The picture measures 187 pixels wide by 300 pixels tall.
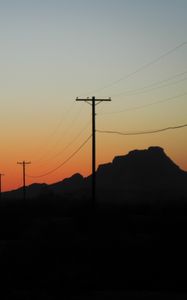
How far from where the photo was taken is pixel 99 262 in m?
30.7

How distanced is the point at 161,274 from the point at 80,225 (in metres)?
18.2

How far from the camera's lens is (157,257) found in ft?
102

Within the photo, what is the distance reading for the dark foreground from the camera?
24.3 meters

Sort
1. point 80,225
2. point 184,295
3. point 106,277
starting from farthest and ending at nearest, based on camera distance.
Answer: point 80,225, point 106,277, point 184,295

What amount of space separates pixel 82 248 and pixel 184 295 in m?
11.1

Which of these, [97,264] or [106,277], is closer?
[106,277]

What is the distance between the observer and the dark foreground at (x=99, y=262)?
24.3m

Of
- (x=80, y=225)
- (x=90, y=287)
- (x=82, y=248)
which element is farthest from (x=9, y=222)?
(x=90, y=287)

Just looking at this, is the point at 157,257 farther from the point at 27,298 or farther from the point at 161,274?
the point at 27,298

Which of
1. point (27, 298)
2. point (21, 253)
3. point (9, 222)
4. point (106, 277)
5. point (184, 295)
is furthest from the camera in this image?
point (9, 222)

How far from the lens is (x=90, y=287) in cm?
2572

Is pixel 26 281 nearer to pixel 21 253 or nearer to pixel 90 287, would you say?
pixel 90 287

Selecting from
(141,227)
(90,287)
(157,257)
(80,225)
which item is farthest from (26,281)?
(80,225)

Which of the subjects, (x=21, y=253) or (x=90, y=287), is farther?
(x=21, y=253)
